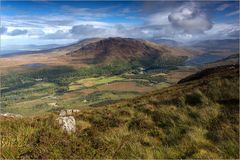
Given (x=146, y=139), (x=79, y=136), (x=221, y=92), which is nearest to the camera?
(x=146, y=139)

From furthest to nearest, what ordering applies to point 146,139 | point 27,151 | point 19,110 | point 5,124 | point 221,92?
1. point 19,110
2. point 221,92
3. point 5,124
4. point 146,139
5. point 27,151

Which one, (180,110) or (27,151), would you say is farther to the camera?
(180,110)

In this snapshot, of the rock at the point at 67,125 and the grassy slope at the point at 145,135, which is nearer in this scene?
the grassy slope at the point at 145,135

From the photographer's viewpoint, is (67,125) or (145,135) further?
(67,125)

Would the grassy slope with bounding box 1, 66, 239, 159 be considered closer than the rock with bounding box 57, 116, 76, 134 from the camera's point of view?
Yes

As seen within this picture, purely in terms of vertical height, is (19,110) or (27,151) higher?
(27,151)

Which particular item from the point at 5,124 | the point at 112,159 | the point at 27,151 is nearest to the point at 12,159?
the point at 27,151

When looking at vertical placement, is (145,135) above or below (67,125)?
below

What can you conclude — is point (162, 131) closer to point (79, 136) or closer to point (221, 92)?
point (79, 136)
